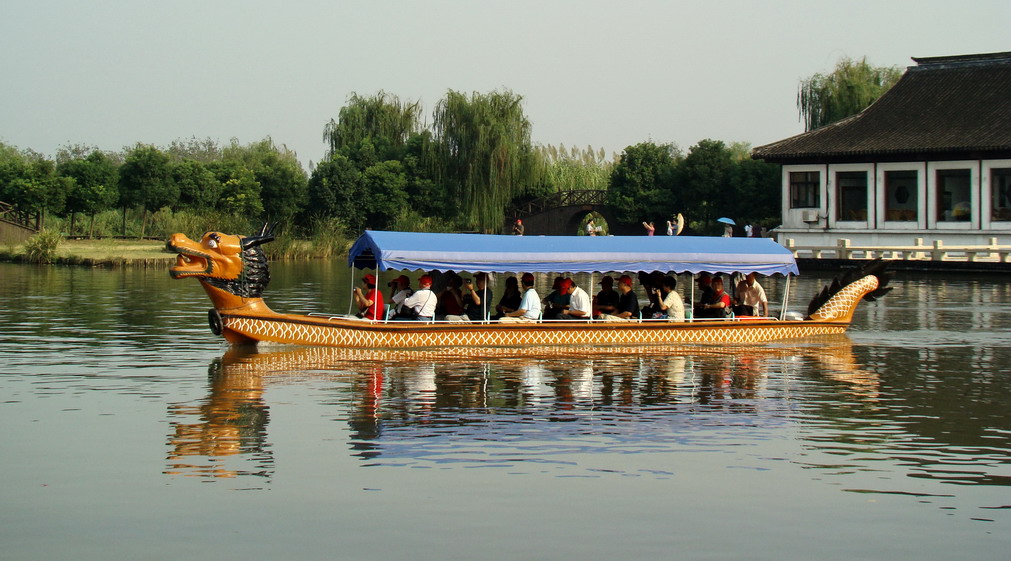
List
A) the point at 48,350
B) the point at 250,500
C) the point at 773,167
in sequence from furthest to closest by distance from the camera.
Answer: the point at 773,167, the point at 48,350, the point at 250,500

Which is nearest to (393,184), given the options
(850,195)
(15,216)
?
(15,216)

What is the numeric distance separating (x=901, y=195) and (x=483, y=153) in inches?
867

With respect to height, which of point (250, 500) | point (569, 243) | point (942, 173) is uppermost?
point (942, 173)

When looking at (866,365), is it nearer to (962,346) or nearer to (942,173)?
(962,346)

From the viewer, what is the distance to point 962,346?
69.6ft

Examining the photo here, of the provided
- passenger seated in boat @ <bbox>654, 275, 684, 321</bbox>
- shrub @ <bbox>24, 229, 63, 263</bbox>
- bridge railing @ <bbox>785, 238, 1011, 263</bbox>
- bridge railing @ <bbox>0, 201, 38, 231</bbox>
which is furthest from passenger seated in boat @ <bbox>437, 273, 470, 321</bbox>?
bridge railing @ <bbox>0, 201, 38, 231</bbox>

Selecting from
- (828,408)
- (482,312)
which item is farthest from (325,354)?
(828,408)

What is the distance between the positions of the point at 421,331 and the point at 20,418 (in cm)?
704

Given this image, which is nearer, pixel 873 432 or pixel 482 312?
pixel 873 432

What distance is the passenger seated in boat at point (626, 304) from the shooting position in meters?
20.5

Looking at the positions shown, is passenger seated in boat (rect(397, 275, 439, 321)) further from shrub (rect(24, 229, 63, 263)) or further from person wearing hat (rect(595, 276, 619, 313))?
shrub (rect(24, 229, 63, 263))

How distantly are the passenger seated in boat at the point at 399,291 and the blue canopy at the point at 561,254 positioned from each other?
0.49 m

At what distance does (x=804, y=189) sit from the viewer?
2085 inches

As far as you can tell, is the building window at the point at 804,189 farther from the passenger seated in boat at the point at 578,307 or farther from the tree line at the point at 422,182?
the passenger seated in boat at the point at 578,307
